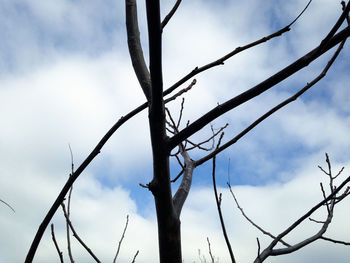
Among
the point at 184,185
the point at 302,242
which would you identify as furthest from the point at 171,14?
the point at 302,242

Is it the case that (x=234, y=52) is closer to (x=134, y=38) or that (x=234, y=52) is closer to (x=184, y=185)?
(x=134, y=38)

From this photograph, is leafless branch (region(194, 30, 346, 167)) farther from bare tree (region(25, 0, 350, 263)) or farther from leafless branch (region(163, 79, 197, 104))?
leafless branch (region(163, 79, 197, 104))

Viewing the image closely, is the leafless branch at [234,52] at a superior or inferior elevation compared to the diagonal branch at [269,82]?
superior

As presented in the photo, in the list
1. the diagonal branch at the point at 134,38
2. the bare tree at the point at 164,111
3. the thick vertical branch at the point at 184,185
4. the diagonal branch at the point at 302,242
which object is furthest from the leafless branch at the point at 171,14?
the diagonal branch at the point at 302,242

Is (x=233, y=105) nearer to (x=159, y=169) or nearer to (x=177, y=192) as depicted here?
(x=159, y=169)

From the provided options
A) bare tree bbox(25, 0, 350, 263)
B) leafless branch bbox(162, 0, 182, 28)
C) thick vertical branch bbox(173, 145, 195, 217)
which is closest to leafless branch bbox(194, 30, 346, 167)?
bare tree bbox(25, 0, 350, 263)

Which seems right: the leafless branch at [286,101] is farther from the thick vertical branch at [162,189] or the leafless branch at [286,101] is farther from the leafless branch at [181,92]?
the leafless branch at [181,92]

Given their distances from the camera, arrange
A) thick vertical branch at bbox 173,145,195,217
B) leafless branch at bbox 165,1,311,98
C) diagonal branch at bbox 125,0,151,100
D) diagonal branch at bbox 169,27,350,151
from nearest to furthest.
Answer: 1. diagonal branch at bbox 169,27,350,151
2. leafless branch at bbox 165,1,311,98
3. thick vertical branch at bbox 173,145,195,217
4. diagonal branch at bbox 125,0,151,100

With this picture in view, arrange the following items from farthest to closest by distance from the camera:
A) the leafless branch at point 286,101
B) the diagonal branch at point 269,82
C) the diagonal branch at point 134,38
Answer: the diagonal branch at point 134,38 < the leafless branch at point 286,101 < the diagonal branch at point 269,82

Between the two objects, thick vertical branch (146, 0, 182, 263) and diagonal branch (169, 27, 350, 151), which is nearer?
diagonal branch (169, 27, 350, 151)

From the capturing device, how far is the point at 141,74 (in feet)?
5.94

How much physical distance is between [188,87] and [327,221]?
4.85 feet

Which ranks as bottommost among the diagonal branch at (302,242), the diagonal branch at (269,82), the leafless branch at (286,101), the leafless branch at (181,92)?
the diagonal branch at (302,242)

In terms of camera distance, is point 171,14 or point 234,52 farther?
point 171,14
